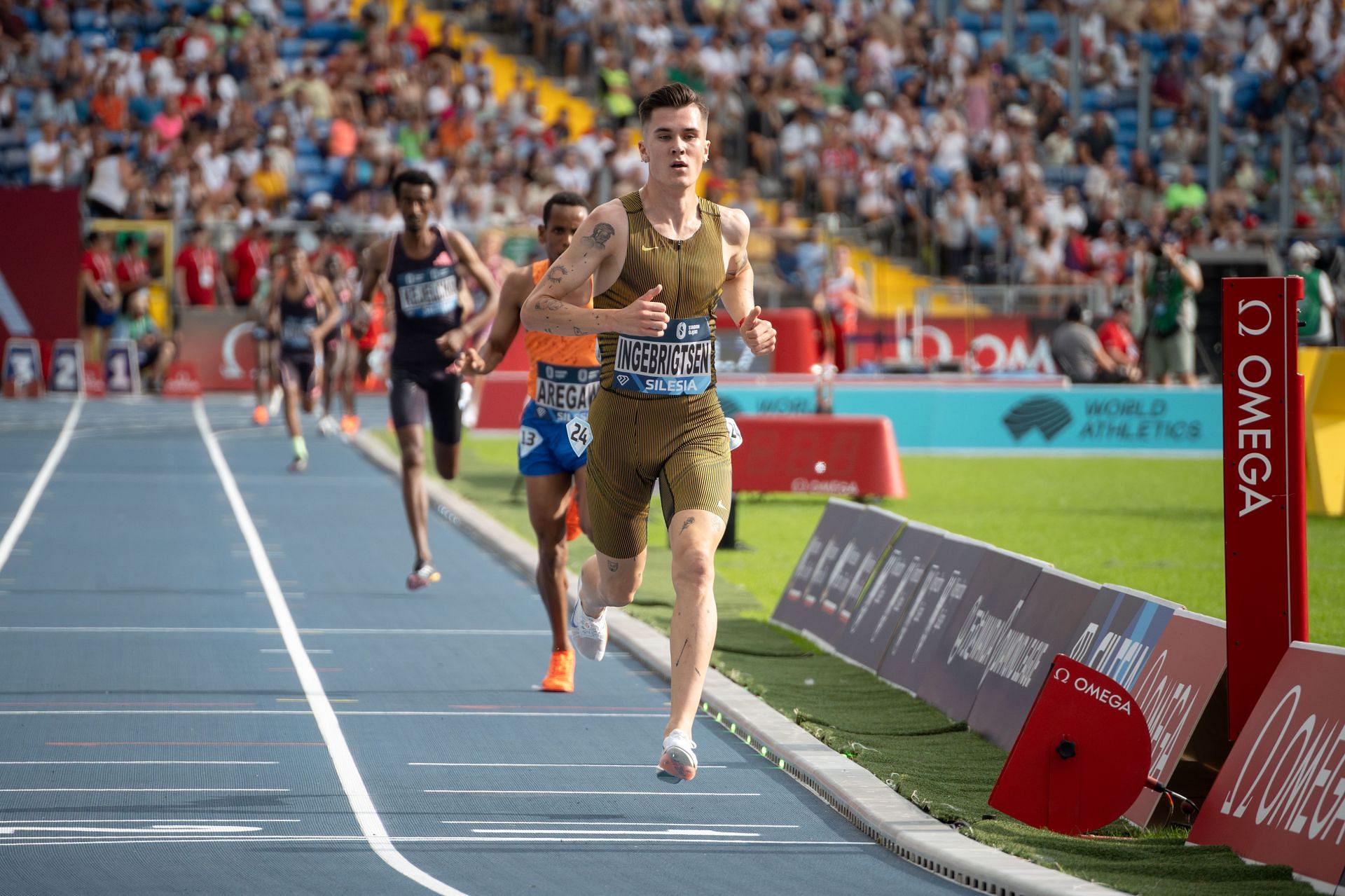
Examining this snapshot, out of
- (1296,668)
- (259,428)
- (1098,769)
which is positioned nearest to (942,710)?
(1098,769)

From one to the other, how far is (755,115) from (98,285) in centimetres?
1226

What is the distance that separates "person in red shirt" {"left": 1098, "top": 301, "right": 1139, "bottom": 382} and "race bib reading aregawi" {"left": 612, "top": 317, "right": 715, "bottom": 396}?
73.8 feet

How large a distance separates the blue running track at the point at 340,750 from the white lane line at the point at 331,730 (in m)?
0.02

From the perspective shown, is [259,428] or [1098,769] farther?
[259,428]

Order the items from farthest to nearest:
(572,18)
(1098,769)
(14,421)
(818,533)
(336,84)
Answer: (572,18)
(336,84)
(14,421)
(818,533)
(1098,769)

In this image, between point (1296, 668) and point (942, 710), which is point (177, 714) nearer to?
point (942, 710)

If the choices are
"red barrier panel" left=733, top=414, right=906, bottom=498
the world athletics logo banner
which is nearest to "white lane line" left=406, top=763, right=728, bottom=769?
"red barrier panel" left=733, top=414, right=906, bottom=498

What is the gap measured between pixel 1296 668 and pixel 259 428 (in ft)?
71.1

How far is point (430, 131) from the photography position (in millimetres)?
33406

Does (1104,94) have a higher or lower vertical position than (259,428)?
higher

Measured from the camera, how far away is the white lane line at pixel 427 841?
21.1 feet

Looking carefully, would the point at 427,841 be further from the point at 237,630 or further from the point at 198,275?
the point at 198,275

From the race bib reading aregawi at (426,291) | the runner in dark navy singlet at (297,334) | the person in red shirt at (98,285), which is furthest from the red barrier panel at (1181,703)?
the person in red shirt at (98,285)

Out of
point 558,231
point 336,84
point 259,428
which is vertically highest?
point 336,84
